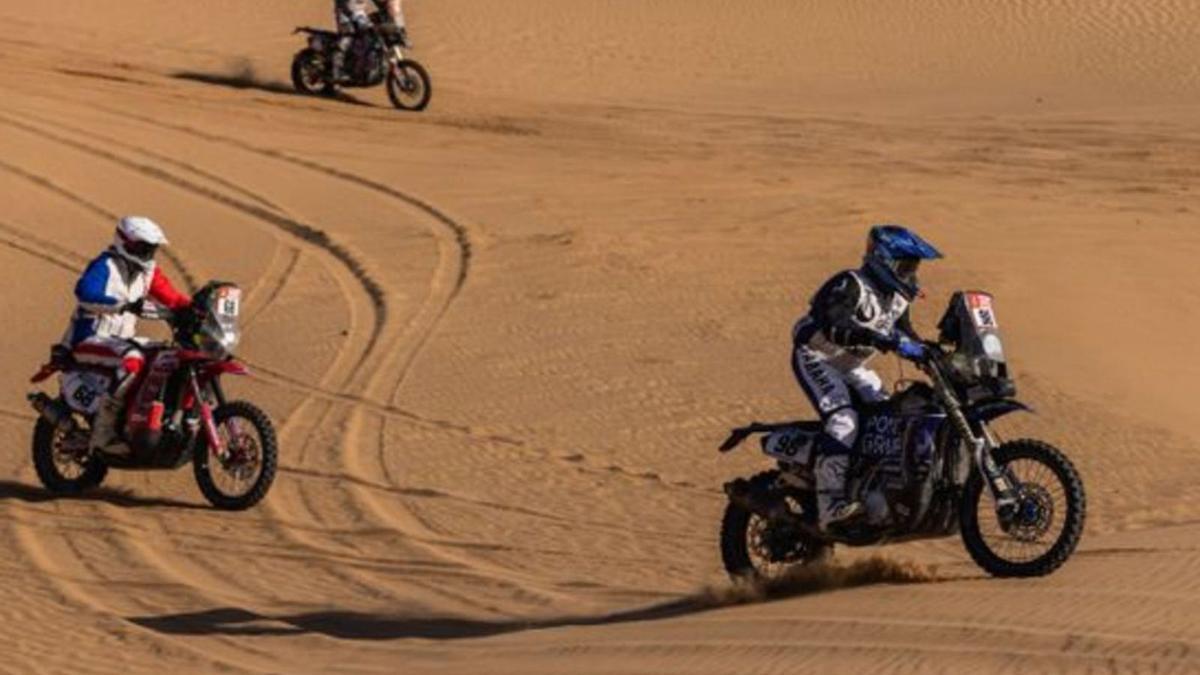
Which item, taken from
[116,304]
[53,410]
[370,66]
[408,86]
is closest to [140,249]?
[116,304]

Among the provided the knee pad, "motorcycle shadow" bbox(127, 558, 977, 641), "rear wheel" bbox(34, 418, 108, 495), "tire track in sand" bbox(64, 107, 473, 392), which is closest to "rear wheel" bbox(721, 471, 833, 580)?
"motorcycle shadow" bbox(127, 558, 977, 641)

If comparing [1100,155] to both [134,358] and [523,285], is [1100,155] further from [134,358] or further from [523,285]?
[134,358]

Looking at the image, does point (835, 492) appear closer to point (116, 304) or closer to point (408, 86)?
point (116, 304)

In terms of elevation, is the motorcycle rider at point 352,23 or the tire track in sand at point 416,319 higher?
the motorcycle rider at point 352,23

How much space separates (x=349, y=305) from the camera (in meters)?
21.5

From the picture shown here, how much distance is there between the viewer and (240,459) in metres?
15.2

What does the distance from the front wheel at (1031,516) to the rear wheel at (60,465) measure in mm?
6265

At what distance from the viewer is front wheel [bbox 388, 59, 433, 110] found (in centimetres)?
3061

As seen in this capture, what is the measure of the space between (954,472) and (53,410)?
638 cm

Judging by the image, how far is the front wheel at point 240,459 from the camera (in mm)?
15094

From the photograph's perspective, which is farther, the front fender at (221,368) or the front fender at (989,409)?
the front fender at (221,368)

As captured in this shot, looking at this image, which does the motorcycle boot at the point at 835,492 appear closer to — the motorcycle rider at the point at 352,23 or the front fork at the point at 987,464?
the front fork at the point at 987,464

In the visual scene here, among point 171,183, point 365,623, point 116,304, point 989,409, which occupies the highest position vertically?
point 171,183

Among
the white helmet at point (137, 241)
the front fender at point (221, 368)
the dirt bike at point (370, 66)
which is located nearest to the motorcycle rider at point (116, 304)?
the white helmet at point (137, 241)
